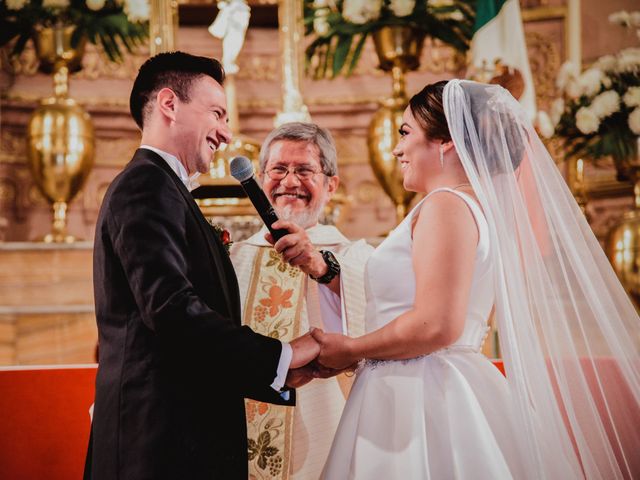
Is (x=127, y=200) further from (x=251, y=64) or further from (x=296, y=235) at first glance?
(x=251, y=64)

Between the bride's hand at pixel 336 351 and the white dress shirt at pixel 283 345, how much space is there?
7.3 inches

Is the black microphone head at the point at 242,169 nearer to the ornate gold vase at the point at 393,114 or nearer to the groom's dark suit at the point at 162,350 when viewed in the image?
the groom's dark suit at the point at 162,350

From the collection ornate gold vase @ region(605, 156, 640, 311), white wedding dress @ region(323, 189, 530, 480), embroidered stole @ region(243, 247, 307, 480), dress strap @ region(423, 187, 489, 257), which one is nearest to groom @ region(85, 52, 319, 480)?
white wedding dress @ region(323, 189, 530, 480)

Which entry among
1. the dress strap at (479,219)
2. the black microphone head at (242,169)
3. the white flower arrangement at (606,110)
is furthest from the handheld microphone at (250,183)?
the white flower arrangement at (606,110)

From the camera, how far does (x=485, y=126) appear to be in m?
2.28

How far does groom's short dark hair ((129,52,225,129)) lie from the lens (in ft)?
7.13

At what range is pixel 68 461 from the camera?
9.62 feet

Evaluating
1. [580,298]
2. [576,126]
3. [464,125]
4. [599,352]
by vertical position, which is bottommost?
[599,352]

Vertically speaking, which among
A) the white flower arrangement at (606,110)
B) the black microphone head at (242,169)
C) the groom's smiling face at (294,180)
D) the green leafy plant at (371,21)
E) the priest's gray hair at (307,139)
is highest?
the green leafy plant at (371,21)

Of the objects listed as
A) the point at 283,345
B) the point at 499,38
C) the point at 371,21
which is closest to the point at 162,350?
the point at 283,345

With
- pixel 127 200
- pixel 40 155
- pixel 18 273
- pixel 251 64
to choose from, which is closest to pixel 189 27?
pixel 251 64

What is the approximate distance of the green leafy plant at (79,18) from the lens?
16.3 feet

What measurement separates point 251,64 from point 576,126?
260 centimetres

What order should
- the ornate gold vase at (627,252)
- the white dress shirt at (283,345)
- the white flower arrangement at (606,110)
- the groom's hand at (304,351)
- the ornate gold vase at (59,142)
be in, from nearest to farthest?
the white dress shirt at (283,345), the groom's hand at (304,351), the ornate gold vase at (627,252), the white flower arrangement at (606,110), the ornate gold vase at (59,142)
